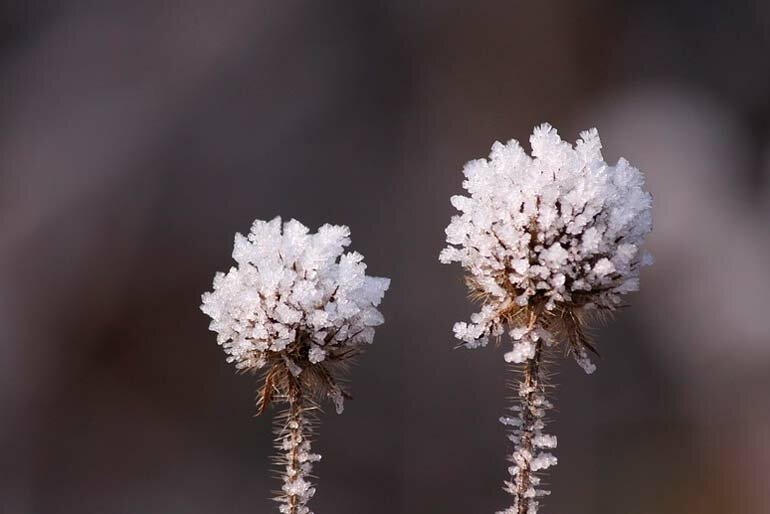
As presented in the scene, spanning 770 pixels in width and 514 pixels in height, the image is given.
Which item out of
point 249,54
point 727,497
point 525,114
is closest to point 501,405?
point 727,497

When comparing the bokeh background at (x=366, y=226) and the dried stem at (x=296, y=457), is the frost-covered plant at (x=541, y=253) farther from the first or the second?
the bokeh background at (x=366, y=226)

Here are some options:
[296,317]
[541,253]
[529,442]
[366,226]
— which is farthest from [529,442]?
[366,226]

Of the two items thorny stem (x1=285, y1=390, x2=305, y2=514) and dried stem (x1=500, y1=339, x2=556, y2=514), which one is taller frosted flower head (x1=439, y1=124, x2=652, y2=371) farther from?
thorny stem (x1=285, y1=390, x2=305, y2=514)

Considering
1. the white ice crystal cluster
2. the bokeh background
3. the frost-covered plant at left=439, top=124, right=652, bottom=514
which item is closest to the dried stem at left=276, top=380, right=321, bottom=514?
the white ice crystal cluster

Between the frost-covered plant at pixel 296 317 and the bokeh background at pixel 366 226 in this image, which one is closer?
the frost-covered plant at pixel 296 317

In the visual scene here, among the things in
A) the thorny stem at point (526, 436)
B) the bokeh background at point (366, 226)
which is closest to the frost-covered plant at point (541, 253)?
the thorny stem at point (526, 436)

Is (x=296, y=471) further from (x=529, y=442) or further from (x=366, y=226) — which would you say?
(x=366, y=226)
